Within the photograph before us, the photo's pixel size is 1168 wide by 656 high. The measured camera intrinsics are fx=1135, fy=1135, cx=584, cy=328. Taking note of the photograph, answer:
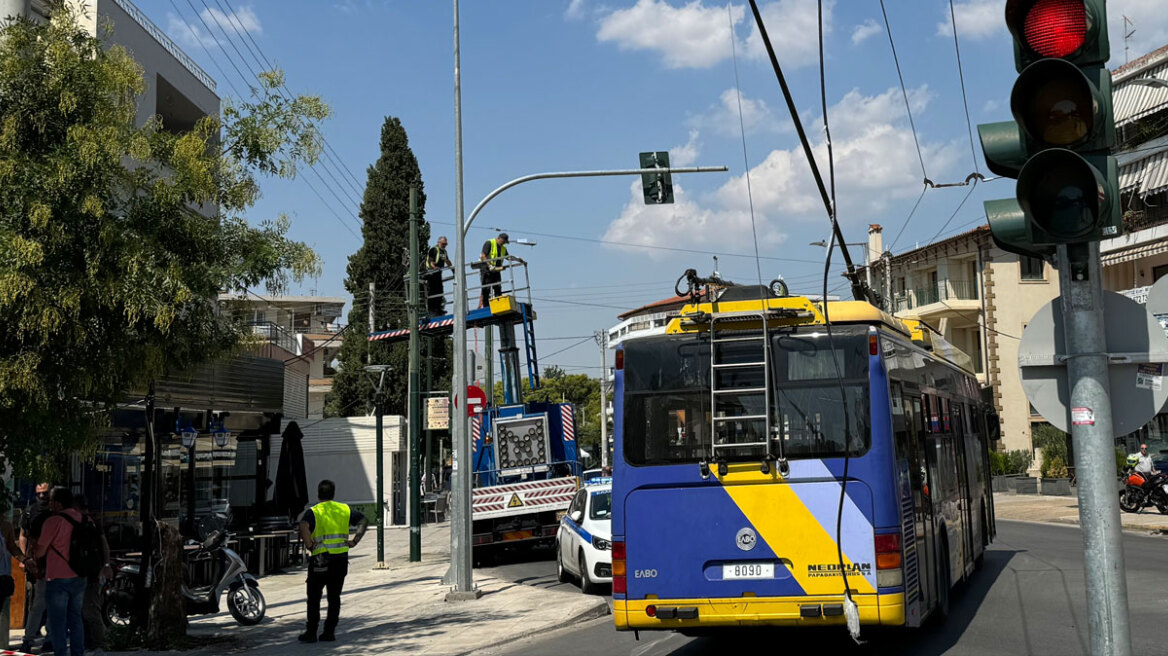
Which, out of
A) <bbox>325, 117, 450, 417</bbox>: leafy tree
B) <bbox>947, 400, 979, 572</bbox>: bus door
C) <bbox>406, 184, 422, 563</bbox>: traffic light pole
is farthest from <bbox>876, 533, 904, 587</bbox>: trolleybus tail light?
<bbox>325, 117, 450, 417</bbox>: leafy tree

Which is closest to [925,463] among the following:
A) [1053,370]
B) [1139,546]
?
[1053,370]

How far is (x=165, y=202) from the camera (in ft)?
35.2

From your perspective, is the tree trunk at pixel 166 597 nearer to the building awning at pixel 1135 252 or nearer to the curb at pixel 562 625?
the curb at pixel 562 625

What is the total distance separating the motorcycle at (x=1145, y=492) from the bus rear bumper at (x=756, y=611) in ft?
70.8

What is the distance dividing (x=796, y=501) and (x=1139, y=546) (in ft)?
46.1

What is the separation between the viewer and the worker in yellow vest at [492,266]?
24.0 meters

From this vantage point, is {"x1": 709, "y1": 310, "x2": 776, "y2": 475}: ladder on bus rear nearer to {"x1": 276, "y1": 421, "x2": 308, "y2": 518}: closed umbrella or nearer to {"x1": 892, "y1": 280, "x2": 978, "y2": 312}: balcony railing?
{"x1": 276, "y1": 421, "x2": 308, "y2": 518}: closed umbrella

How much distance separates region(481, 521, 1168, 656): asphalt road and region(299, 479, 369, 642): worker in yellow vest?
6.55 ft

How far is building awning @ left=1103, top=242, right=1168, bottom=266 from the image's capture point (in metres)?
36.6

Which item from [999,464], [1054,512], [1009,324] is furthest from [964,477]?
[1009,324]

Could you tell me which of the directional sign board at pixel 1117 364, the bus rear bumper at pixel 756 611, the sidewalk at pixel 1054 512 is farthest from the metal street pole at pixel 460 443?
the sidewalk at pixel 1054 512

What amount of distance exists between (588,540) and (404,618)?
3479mm

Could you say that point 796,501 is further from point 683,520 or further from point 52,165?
point 52,165

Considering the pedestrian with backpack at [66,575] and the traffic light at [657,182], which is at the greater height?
the traffic light at [657,182]
